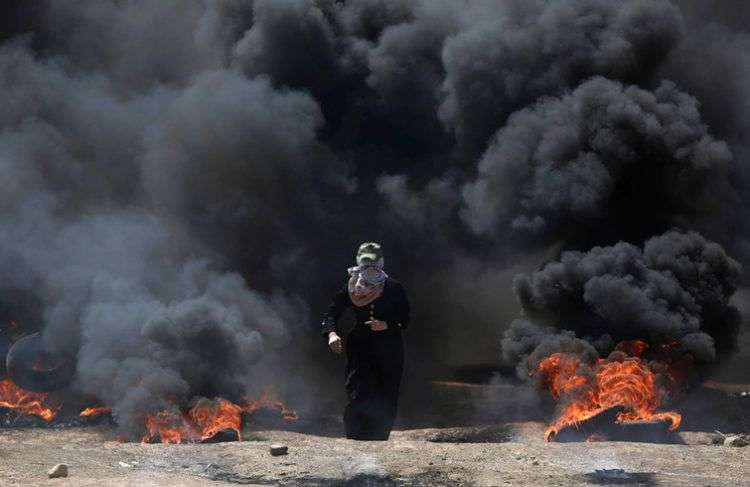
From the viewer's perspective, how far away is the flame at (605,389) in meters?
11.7

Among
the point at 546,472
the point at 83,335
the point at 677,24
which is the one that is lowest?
the point at 546,472

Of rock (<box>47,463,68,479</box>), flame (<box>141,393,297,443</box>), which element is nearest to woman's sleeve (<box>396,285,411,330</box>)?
rock (<box>47,463,68,479</box>)

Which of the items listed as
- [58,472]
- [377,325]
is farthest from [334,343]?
[58,472]

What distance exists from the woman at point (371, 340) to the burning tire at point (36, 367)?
7806mm

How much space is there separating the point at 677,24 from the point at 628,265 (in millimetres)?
5500

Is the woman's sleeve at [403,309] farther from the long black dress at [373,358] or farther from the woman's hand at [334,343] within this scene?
the woman's hand at [334,343]

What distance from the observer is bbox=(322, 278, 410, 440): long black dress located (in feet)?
24.1

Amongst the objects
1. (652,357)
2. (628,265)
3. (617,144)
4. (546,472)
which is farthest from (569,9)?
(546,472)

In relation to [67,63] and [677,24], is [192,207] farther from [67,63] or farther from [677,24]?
[677,24]

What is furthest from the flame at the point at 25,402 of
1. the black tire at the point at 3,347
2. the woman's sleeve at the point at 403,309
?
the woman's sleeve at the point at 403,309

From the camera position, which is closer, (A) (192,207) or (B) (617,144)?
(B) (617,144)

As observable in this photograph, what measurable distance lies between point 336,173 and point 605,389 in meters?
8.63

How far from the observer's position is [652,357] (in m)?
13.6

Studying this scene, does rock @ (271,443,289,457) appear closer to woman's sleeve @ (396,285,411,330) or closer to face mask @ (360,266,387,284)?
woman's sleeve @ (396,285,411,330)
